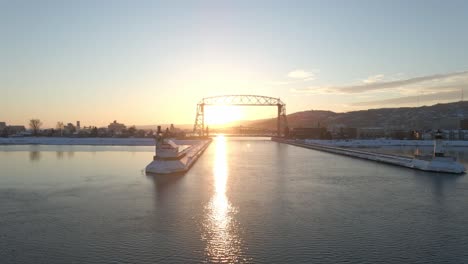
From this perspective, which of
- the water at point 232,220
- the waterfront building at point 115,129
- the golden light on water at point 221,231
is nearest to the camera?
the golden light on water at point 221,231

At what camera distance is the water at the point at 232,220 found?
8.67 metres

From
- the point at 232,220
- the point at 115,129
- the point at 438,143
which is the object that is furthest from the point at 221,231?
the point at 115,129

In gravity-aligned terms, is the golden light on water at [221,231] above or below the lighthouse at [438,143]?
below

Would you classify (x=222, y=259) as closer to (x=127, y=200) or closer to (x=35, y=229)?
(x=35, y=229)

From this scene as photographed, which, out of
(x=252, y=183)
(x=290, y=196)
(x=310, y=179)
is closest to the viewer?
(x=290, y=196)

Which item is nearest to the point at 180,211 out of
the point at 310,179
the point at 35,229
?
the point at 35,229

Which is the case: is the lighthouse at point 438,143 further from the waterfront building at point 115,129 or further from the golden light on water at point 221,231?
the waterfront building at point 115,129

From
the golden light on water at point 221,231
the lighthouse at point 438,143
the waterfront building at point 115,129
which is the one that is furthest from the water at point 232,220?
the waterfront building at point 115,129

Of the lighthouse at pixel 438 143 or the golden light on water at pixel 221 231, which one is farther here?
the lighthouse at pixel 438 143

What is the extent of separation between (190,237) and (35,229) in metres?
4.18

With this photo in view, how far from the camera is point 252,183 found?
63.6 ft

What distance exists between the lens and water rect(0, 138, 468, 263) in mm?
8672

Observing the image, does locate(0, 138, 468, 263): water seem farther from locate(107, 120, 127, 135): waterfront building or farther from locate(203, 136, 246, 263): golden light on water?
locate(107, 120, 127, 135): waterfront building

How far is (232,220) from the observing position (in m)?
11.7
